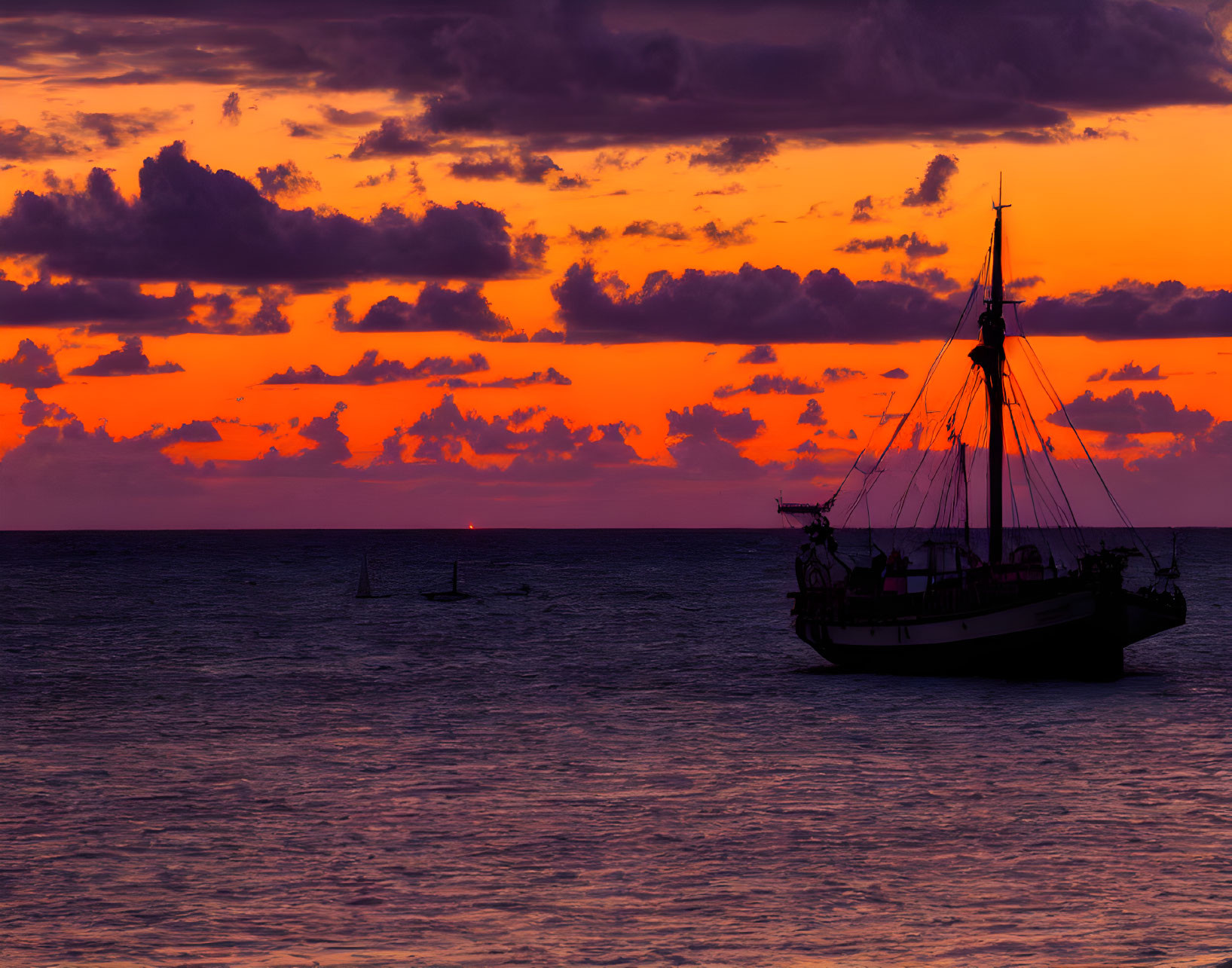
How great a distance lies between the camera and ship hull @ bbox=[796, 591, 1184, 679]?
170 ft

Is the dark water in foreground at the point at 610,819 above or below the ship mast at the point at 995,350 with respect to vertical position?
below

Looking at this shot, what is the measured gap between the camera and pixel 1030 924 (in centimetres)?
1853

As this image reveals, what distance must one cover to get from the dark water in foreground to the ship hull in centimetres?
107

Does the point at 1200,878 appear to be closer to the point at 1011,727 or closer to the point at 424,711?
the point at 1011,727

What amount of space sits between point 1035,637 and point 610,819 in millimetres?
29876

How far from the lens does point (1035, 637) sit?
5206cm

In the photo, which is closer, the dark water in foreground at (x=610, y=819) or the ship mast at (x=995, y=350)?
the dark water in foreground at (x=610, y=819)

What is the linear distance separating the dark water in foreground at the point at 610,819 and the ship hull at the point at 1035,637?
1.07 meters

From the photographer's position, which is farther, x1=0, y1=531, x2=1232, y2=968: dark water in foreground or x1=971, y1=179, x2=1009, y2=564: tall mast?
x1=971, y1=179, x2=1009, y2=564: tall mast

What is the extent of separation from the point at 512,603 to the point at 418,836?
97.7 meters

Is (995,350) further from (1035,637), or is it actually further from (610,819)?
(610,819)

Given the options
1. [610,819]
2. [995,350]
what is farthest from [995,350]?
[610,819]

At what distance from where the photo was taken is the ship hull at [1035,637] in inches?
2039

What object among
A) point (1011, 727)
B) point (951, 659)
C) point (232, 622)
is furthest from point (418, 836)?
point (232, 622)
